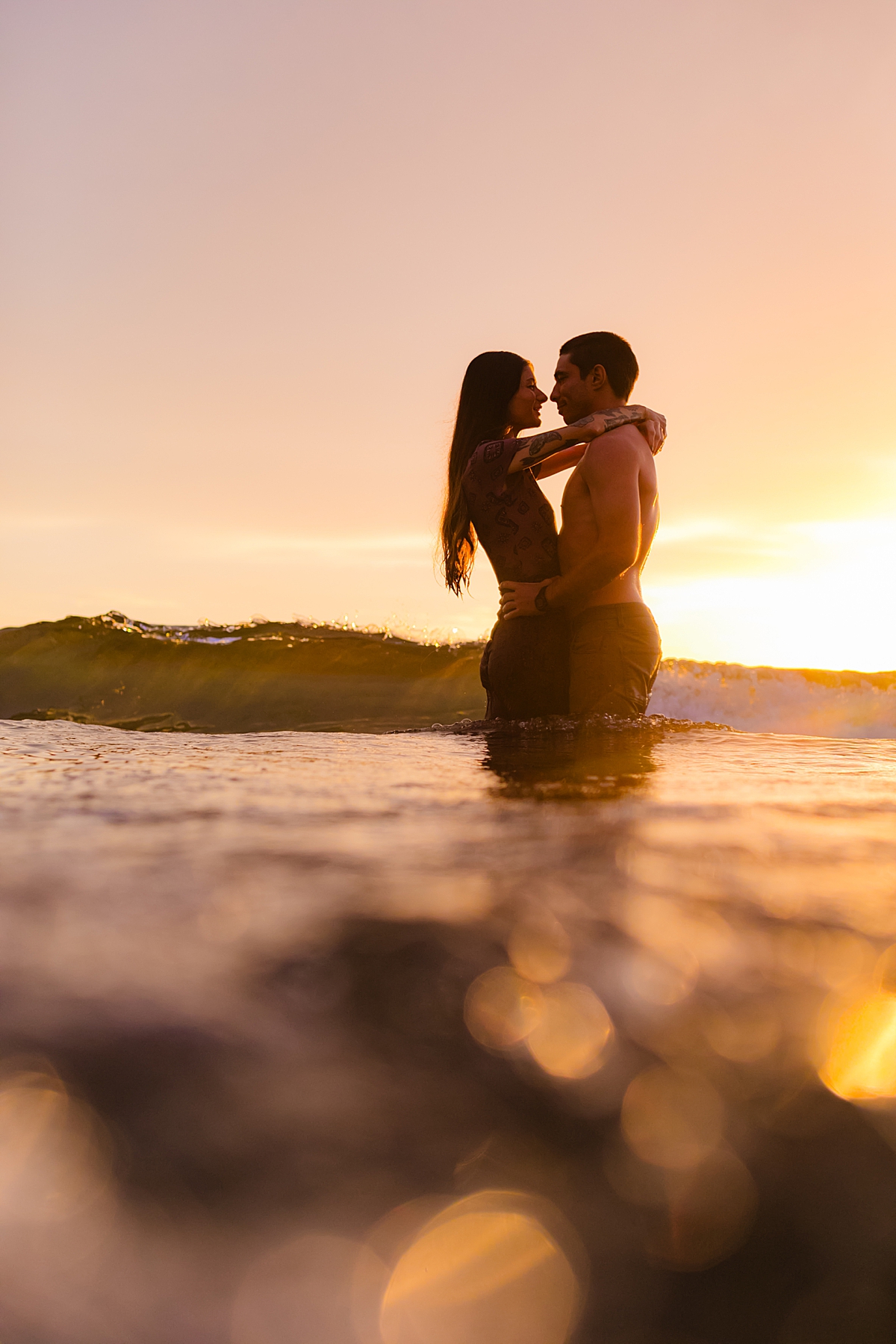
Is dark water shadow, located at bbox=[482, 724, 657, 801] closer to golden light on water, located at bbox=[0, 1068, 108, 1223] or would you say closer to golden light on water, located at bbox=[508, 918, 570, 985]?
golden light on water, located at bbox=[508, 918, 570, 985]

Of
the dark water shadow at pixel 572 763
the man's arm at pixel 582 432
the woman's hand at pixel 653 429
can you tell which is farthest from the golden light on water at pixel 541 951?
the woman's hand at pixel 653 429

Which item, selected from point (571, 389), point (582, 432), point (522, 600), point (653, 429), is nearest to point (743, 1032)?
point (522, 600)

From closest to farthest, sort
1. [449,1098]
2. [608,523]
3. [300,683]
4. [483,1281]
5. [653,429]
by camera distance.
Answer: [483,1281]
[449,1098]
[608,523]
[653,429]
[300,683]

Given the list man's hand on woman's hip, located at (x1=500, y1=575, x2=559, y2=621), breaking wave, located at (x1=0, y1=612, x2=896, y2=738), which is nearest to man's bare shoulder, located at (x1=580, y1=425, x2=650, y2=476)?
man's hand on woman's hip, located at (x1=500, y1=575, x2=559, y2=621)

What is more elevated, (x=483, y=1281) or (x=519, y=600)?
(x=519, y=600)

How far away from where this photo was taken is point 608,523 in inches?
123

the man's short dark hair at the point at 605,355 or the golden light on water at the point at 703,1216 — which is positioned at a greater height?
the man's short dark hair at the point at 605,355

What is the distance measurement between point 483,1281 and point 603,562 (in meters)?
2.93

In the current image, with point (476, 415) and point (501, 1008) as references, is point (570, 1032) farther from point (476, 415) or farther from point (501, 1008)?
point (476, 415)

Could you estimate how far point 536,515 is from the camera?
3369 millimetres

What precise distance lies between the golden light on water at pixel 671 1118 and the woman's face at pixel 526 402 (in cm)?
339

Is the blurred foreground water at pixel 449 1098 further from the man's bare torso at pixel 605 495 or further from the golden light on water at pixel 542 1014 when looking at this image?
the man's bare torso at pixel 605 495

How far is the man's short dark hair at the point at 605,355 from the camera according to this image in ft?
11.4

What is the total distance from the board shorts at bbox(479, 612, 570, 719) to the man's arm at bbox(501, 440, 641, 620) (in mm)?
134
